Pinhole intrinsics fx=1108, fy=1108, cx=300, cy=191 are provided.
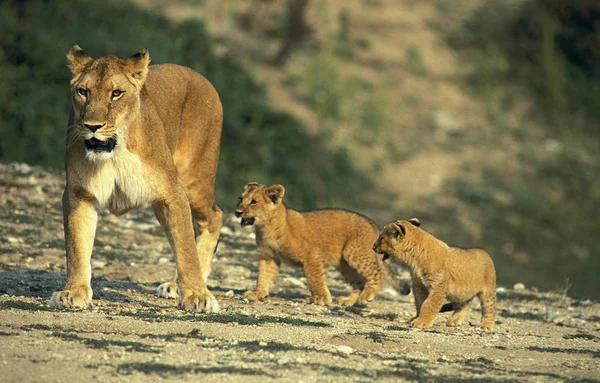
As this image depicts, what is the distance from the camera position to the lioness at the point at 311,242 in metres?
9.66

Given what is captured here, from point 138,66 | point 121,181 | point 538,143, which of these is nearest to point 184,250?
point 121,181

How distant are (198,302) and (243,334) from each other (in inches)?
32.0

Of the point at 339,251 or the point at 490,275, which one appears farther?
the point at 339,251

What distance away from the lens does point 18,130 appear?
16219 millimetres

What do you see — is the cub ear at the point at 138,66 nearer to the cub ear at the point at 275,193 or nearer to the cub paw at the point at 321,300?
the cub ear at the point at 275,193

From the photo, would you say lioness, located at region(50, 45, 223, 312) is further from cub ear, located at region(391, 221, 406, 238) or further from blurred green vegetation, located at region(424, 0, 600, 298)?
blurred green vegetation, located at region(424, 0, 600, 298)

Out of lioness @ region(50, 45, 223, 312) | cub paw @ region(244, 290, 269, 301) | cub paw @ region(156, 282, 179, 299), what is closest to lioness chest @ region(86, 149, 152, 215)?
lioness @ region(50, 45, 223, 312)

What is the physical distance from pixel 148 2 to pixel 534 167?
318 inches

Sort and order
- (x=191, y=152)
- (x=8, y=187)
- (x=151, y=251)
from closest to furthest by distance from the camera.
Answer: (x=191, y=152), (x=151, y=251), (x=8, y=187)

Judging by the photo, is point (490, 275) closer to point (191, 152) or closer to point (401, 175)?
point (191, 152)

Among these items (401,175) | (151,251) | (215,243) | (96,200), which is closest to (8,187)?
(151,251)

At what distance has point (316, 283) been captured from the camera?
31.1 ft

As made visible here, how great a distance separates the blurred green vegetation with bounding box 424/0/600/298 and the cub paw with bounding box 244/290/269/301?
19.8ft

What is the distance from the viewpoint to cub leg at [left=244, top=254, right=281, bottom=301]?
9417mm
